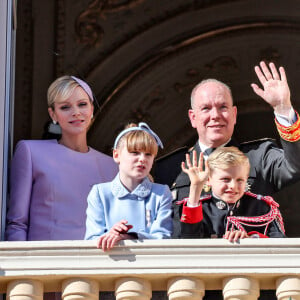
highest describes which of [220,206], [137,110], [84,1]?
[84,1]

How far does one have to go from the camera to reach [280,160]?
23.7 feet

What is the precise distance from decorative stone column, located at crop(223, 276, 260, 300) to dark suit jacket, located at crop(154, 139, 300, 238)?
1.43 ft

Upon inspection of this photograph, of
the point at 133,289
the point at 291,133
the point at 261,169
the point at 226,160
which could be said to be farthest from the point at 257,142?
the point at 133,289

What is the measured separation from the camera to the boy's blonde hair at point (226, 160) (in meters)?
6.95

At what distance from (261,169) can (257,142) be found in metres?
0.21

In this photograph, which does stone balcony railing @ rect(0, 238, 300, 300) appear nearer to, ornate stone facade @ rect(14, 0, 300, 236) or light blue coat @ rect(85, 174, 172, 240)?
light blue coat @ rect(85, 174, 172, 240)

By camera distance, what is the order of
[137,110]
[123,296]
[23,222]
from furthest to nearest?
[137,110] → [23,222] → [123,296]

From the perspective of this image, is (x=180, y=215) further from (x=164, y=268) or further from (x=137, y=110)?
(x=137, y=110)

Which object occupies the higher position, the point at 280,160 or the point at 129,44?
the point at 129,44

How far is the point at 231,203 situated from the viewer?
6945mm

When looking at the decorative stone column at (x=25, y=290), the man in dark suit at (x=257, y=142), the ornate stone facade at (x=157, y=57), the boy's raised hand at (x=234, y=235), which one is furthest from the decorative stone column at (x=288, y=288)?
the ornate stone facade at (x=157, y=57)

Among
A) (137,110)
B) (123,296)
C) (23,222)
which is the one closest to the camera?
(123,296)

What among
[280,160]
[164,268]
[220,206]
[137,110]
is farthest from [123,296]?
[137,110]

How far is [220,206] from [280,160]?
0.45 m
